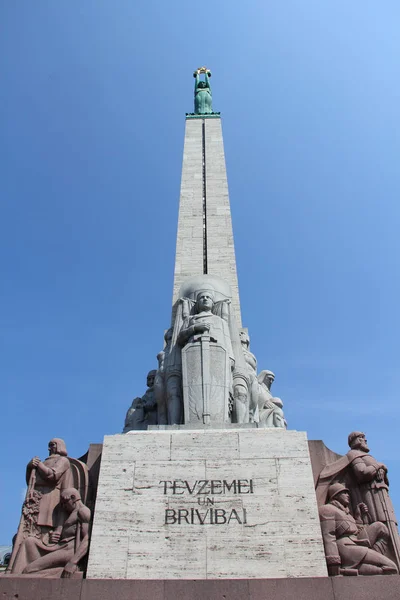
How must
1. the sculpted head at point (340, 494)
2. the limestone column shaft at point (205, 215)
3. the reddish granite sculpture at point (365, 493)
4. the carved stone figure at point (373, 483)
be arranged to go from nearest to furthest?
1. the reddish granite sculpture at point (365, 493)
2. the carved stone figure at point (373, 483)
3. the sculpted head at point (340, 494)
4. the limestone column shaft at point (205, 215)

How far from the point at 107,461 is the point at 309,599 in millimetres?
3400

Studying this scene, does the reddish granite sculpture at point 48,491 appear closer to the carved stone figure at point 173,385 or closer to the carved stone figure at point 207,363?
the carved stone figure at point 173,385

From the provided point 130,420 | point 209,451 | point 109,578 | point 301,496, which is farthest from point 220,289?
point 109,578

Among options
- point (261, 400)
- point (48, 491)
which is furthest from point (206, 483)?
point (261, 400)

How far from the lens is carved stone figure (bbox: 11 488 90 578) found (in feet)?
23.5

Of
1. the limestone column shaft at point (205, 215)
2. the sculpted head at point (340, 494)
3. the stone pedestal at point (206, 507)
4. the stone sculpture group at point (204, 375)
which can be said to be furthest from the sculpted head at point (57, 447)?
the limestone column shaft at point (205, 215)

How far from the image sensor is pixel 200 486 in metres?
7.54

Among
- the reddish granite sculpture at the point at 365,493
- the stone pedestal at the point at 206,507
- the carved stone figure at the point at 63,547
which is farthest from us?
the reddish granite sculpture at the point at 365,493

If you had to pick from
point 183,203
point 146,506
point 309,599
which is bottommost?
point 309,599

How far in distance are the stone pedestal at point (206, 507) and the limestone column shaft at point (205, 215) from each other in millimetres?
5192

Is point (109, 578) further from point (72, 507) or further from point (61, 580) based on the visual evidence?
point (72, 507)

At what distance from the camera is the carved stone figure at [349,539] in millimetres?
7047

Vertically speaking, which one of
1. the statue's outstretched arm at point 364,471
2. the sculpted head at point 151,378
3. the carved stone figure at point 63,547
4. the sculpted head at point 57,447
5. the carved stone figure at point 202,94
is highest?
the carved stone figure at point 202,94

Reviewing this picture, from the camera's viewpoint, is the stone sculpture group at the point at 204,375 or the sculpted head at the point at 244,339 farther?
the sculpted head at the point at 244,339
